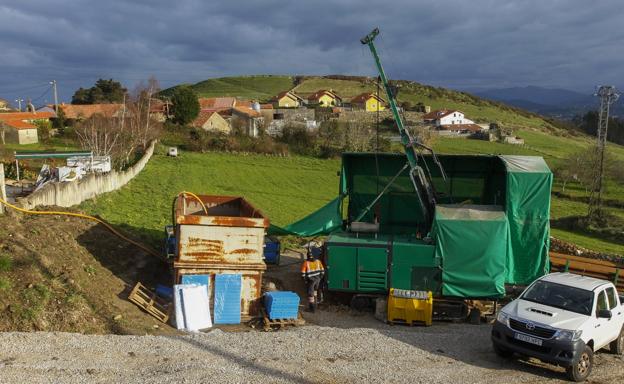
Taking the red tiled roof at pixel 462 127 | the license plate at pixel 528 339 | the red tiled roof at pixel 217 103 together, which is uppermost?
the red tiled roof at pixel 217 103

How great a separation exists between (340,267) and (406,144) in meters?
4.34

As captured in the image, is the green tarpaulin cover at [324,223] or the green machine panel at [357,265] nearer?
the green machine panel at [357,265]

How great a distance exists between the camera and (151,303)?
12.7 meters

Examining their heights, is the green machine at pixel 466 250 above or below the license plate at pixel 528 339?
above

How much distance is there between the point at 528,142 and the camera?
8262 cm

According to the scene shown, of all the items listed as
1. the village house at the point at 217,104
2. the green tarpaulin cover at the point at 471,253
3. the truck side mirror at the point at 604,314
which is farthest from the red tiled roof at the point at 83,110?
the truck side mirror at the point at 604,314

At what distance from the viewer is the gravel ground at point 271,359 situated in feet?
28.7

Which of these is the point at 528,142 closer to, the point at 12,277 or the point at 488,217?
the point at 488,217

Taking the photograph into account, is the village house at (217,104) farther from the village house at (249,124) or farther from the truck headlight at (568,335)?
the truck headlight at (568,335)

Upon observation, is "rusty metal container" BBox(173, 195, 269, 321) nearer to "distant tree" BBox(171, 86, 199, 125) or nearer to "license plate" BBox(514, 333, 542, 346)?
"license plate" BBox(514, 333, 542, 346)

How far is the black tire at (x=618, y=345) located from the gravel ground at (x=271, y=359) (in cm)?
21

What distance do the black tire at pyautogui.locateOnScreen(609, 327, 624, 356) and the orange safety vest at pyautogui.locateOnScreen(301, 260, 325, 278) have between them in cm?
690

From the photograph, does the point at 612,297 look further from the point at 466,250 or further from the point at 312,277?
the point at 312,277

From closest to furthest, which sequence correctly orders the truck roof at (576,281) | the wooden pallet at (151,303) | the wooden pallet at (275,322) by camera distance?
the truck roof at (576,281) → the wooden pallet at (151,303) → the wooden pallet at (275,322)
